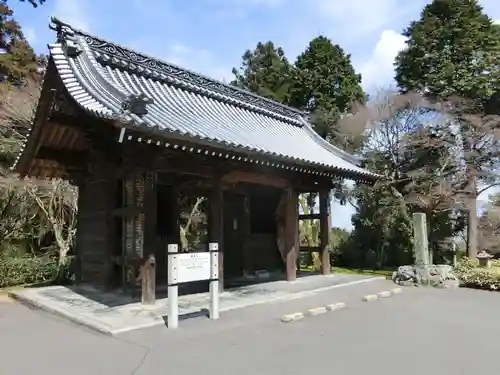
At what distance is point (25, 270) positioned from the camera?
36.9 ft

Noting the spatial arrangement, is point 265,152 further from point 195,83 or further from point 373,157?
point 373,157

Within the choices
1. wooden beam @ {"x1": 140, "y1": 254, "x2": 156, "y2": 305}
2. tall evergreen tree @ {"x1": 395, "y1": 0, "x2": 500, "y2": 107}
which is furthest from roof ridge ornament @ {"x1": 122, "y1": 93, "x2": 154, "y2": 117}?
tall evergreen tree @ {"x1": 395, "y1": 0, "x2": 500, "y2": 107}

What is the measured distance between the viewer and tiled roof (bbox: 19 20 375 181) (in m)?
6.50

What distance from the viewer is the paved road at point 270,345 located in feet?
13.2

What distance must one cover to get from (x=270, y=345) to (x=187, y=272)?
5.30 feet

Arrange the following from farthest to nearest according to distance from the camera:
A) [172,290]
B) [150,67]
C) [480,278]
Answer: [480,278] < [150,67] < [172,290]

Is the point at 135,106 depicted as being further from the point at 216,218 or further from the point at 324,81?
the point at 324,81

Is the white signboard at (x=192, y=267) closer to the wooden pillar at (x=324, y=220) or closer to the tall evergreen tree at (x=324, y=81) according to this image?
the wooden pillar at (x=324, y=220)

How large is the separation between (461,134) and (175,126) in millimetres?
12324

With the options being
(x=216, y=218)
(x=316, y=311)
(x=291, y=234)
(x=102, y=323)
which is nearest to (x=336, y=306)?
(x=316, y=311)

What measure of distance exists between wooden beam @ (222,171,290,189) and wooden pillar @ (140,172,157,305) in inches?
67.9

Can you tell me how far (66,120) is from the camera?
7230 mm

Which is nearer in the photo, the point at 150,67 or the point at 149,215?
the point at 149,215

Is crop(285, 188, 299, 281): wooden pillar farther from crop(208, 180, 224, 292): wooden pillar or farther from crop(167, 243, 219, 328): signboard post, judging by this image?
crop(167, 243, 219, 328): signboard post
